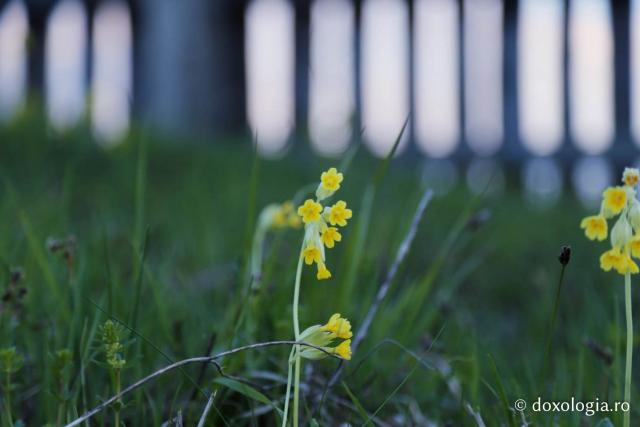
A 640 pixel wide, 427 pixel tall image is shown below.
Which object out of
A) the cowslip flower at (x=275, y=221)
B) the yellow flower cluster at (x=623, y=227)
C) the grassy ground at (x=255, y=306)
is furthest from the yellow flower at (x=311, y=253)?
the cowslip flower at (x=275, y=221)

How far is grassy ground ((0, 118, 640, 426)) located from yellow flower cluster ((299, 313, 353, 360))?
8 cm

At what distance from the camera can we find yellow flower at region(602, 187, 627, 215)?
779 millimetres

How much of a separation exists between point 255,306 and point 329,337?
383 millimetres

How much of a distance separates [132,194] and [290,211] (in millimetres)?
1545

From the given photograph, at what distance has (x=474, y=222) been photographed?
1322 millimetres

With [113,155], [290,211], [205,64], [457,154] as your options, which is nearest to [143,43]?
[205,64]

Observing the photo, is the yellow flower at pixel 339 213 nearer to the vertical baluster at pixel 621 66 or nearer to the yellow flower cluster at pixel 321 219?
the yellow flower cluster at pixel 321 219

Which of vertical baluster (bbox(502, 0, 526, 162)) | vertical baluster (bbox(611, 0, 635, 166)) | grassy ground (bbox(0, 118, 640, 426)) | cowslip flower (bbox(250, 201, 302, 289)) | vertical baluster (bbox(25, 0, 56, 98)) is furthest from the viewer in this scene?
vertical baluster (bbox(25, 0, 56, 98))

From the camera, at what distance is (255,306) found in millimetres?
1165

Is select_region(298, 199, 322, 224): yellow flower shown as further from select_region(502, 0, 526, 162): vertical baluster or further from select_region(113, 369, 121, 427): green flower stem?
select_region(502, 0, 526, 162): vertical baluster

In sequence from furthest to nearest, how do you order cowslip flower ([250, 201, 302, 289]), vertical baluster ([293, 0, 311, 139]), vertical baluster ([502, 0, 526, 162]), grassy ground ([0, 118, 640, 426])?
vertical baluster ([293, 0, 311, 139]) → vertical baluster ([502, 0, 526, 162]) → cowslip flower ([250, 201, 302, 289]) → grassy ground ([0, 118, 640, 426])

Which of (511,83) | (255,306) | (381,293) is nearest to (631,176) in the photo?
(381,293)

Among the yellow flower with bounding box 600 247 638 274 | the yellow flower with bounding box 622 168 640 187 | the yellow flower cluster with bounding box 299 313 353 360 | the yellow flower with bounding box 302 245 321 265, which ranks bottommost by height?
the yellow flower cluster with bounding box 299 313 353 360

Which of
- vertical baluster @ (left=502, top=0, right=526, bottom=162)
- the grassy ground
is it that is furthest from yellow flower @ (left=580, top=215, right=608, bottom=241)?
vertical baluster @ (left=502, top=0, right=526, bottom=162)
